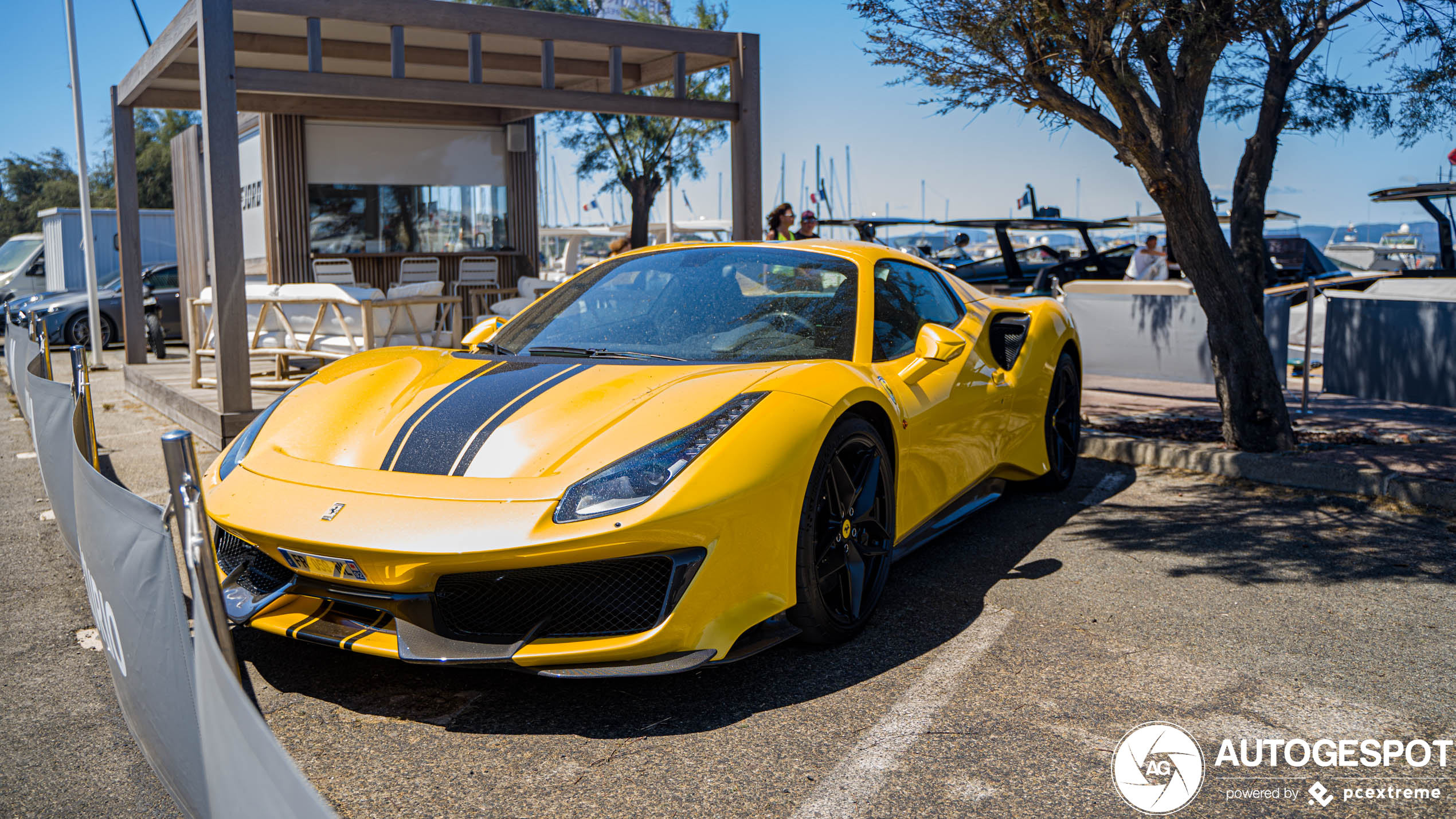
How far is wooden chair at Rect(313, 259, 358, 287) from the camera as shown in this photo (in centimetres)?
1230

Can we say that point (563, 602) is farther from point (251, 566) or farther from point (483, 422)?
point (251, 566)

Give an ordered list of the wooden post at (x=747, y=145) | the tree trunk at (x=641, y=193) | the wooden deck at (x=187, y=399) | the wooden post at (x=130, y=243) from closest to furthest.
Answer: the wooden deck at (x=187, y=399) → the wooden post at (x=747, y=145) → the wooden post at (x=130, y=243) → the tree trunk at (x=641, y=193)

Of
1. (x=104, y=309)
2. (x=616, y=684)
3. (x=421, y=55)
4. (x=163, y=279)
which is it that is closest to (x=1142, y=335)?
(x=616, y=684)

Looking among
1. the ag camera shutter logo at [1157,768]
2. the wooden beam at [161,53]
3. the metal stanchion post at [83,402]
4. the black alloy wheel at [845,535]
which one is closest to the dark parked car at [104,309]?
the wooden beam at [161,53]

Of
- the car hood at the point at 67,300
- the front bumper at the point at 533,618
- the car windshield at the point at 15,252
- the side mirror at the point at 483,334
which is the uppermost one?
the car windshield at the point at 15,252

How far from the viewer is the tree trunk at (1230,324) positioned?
6.27 m

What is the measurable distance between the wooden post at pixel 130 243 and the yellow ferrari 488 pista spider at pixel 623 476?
9467mm

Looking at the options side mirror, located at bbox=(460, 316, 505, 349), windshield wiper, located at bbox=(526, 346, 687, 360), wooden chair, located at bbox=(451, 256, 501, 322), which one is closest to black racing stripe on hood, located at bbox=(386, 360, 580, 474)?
windshield wiper, located at bbox=(526, 346, 687, 360)

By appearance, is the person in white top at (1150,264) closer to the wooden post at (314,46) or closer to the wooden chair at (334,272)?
the wooden chair at (334,272)

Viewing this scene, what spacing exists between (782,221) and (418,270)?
4900 millimetres

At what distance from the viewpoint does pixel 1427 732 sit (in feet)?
9.37

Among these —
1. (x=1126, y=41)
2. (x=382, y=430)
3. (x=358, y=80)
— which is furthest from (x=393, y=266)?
(x=382, y=430)

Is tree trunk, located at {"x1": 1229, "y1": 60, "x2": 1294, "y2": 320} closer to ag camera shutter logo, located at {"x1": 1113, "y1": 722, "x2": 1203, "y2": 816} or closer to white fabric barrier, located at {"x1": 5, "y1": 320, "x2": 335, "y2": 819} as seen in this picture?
ag camera shutter logo, located at {"x1": 1113, "y1": 722, "x2": 1203, "y2": 816}

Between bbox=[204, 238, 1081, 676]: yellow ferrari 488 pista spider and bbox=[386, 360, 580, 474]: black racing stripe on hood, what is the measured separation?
0.01 metres
